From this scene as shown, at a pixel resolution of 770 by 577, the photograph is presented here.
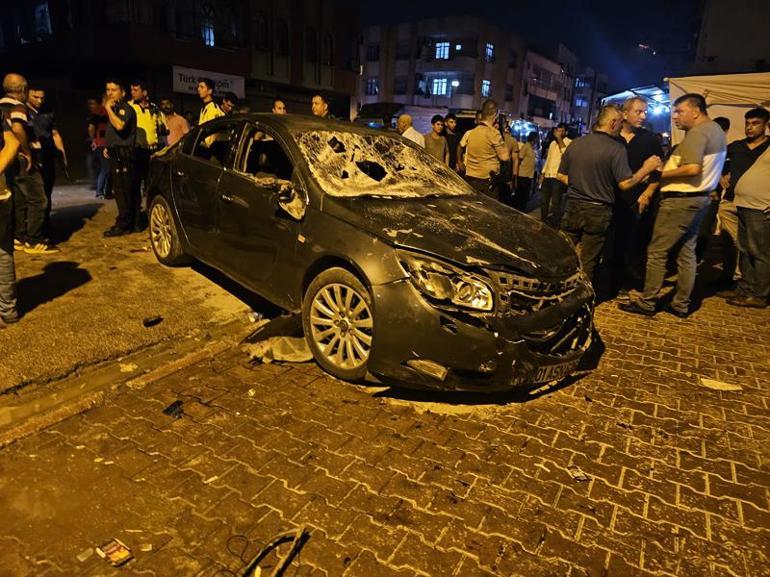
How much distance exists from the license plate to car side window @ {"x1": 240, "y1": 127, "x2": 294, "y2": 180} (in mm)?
2548

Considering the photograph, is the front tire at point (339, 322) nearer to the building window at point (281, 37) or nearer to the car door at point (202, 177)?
the car door at point (202, 177)

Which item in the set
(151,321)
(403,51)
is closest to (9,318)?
(151,321)

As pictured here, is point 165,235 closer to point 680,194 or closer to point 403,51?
point 680,194

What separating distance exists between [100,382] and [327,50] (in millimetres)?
31222

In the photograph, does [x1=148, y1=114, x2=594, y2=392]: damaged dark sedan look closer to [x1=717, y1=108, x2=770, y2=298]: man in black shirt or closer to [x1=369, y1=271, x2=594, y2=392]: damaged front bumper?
[x1=369, y1=271, x2=594, y2=392]: damaged front bumper

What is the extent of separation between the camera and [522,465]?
2.87 meters

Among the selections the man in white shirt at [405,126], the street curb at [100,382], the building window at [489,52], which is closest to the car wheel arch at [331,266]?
the street curb at [100,382]

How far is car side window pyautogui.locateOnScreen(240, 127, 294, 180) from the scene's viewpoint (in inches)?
172

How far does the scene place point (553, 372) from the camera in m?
A: 3.43

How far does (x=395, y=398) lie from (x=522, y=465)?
97 centimetres

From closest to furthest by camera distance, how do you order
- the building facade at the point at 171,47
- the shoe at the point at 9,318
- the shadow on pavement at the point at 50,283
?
1. the shoe at the point at 9,318
2. the shadow on pavement at the point at 50,283
3. the building facade at the point at 171,47

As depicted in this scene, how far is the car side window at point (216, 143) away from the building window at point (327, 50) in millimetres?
28138

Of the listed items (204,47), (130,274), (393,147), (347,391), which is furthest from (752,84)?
(204,47)

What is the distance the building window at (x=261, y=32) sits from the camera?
26.5 metres
